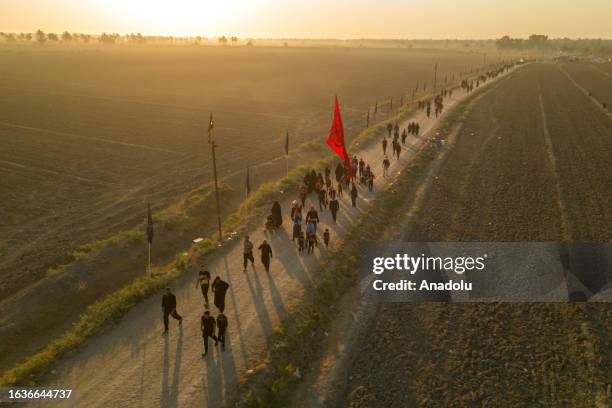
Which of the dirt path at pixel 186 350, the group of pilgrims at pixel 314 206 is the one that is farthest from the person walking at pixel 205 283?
the group of pilgrims at pixel 314 206

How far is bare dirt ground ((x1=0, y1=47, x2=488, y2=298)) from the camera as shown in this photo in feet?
68.8

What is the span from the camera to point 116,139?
38.8 meters

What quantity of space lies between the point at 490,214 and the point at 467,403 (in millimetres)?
12143

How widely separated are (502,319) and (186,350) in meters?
9.08

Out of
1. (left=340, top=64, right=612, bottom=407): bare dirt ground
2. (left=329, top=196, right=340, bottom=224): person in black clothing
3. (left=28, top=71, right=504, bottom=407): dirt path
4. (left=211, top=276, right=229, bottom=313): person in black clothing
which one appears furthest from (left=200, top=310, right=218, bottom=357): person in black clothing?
(left=329, top=196, right=340, bottom=224): person in black clothing

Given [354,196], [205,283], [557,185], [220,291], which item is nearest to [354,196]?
[354,196]

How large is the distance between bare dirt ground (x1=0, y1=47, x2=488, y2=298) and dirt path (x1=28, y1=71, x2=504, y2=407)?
6.14 metres

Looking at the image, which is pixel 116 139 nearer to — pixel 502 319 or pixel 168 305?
pixel 168 305

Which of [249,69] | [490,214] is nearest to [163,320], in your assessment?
[490,214]

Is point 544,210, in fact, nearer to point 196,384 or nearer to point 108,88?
point 196,384

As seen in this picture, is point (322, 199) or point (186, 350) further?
point (322, 199)

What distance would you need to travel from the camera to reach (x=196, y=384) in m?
10.4

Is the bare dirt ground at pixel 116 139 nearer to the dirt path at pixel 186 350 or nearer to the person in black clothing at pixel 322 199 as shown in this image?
the dirt path at pixel 186 350

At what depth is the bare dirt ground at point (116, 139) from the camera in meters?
21.0
